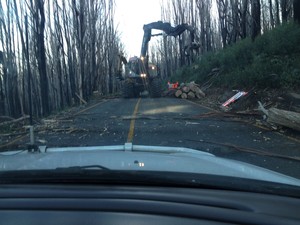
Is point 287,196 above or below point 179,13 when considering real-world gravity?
below

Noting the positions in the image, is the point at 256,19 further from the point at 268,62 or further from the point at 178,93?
the point at 178,93

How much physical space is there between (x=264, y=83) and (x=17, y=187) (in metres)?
A: 16.4

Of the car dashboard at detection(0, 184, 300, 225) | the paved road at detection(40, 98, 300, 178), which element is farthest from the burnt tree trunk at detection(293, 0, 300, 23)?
the car dashboard at detection(0, 184, 300, 225)

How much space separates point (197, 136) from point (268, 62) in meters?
9.64

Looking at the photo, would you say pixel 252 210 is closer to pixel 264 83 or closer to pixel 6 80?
pixel 264 83

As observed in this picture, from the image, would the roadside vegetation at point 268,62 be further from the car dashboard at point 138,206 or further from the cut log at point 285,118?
the car dashboard at point 138,206

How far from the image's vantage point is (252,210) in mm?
1575

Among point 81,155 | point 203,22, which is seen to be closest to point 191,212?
point 81,155

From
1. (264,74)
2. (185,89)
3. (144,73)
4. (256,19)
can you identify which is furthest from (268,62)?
(144,73)

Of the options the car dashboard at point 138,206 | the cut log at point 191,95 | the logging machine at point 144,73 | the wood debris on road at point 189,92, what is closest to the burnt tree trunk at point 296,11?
the wood debris on road at point 189,92

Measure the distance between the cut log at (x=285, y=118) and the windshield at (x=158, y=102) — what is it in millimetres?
29

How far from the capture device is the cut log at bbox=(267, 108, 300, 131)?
391 inches

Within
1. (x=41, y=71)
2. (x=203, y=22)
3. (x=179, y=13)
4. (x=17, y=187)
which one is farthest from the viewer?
(x=179, y=13)

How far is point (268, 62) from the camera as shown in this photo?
18453 mm
